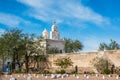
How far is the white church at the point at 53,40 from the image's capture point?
53.2m

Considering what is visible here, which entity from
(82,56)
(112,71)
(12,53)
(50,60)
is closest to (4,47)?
(12,53)

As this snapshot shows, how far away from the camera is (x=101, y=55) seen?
3544 cm

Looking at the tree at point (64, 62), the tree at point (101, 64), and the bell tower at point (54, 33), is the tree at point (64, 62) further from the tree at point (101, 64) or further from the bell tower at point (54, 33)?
the bell tower at point (54, 33)

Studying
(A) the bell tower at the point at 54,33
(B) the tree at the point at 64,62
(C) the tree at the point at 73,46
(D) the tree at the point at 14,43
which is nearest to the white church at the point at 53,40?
(A) the bell tower at the point at 54,33

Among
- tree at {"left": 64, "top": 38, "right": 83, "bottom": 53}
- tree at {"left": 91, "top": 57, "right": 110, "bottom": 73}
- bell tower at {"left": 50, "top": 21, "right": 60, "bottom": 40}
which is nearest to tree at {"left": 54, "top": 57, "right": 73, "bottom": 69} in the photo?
tree at {"left": 91, "top": 57, "right": 110, "bottom": 73}

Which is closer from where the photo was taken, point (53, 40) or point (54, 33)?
point (53, 40)

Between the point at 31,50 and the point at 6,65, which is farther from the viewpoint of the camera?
the point at 6,65

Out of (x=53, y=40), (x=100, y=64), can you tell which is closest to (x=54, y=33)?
(x=53, y=40)

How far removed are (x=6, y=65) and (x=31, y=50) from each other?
6.38m

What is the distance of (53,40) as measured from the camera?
56.0m

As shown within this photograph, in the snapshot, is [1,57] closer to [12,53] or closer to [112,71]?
[12,53]

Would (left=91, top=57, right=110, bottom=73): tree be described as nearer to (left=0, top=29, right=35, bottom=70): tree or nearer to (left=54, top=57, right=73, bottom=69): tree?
(left=54, top=57, right=73, bottom=69): tree

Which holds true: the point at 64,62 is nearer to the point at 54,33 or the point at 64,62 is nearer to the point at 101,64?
the point at 101,64

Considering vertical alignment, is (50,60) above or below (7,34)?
below
